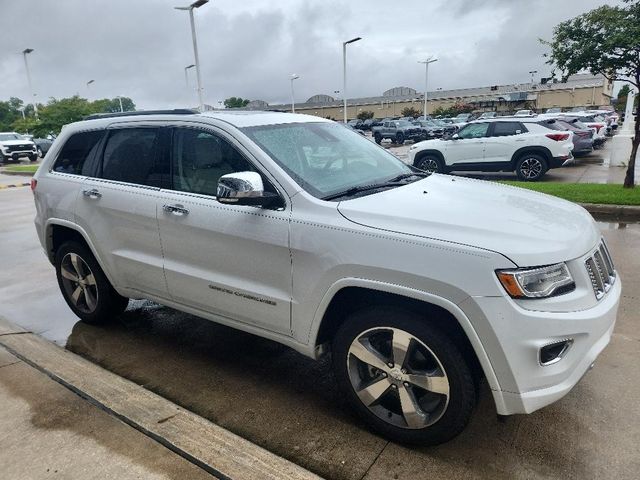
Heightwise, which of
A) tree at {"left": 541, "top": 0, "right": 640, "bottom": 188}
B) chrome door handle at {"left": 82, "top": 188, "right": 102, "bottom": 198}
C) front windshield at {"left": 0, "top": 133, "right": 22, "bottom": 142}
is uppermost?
tree at {"left": 541, "top": 0, "right": 640, "bottom": 188}

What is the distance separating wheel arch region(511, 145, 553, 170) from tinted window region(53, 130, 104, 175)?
11082mm

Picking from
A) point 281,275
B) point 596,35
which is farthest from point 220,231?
point 596,35

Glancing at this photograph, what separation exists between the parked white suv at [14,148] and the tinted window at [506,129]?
27.3 meters

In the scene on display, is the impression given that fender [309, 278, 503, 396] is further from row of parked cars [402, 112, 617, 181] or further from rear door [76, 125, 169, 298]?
row of parked cars [402, 112, 617, 181]

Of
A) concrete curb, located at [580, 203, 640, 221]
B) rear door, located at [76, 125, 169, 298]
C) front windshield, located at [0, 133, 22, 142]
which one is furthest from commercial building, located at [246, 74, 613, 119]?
rear door, located at [76, 125, 169, 298]

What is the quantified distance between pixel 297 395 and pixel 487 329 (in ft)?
4.97

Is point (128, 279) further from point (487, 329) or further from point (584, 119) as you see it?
point (584, 119)

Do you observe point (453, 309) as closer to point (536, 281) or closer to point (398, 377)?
point (536, 281)

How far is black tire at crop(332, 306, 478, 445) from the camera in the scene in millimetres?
2467

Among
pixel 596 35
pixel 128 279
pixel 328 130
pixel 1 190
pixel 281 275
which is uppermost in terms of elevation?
pixel 596 35

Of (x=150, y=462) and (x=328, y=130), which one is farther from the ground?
(x=328, y=130)

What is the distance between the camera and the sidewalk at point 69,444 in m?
2.53

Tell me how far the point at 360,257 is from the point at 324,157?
3.45 feet

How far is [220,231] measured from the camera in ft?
10.5
